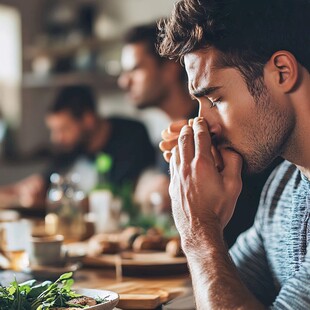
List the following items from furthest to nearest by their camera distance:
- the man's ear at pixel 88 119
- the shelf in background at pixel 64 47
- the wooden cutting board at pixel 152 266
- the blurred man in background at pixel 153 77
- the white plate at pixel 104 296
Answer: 1. the shelf in background at pixel 64 47
2. the man's ear at pixel 88 119
3. the blurred man in background at pixel 153 77
4. the wooden cutting board at pixel 152 266
5. the white plate at pixel 104 296

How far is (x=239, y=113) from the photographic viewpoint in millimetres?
1563

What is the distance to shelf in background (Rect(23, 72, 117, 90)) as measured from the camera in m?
5.68

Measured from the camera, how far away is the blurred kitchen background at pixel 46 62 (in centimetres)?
561

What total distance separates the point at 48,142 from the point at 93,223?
340 centimetres

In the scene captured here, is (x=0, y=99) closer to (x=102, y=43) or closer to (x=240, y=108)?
(x=102, y=43)

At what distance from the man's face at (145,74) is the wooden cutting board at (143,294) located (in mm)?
2593

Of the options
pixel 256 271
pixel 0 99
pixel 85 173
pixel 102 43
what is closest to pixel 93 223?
pixel 256 271

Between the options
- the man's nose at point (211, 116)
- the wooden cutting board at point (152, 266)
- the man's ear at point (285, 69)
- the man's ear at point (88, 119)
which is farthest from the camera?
the man's ear at point (88, 119)

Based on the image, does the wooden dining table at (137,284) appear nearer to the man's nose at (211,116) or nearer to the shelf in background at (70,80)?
the man's nose at (211,116)

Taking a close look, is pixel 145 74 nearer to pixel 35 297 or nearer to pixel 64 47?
pixel 64 47

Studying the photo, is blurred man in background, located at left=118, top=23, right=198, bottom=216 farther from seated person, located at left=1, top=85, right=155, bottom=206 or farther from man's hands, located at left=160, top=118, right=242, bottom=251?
man's hands, located at left=160, top=118, right=242, bottom=251

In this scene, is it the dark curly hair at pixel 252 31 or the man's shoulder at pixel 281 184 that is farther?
the man's shoulder at pixel 281 184

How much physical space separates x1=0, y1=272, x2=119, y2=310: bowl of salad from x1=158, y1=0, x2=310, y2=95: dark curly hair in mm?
571

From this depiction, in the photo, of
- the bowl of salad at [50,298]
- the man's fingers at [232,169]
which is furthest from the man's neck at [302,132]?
the bowl of salad at [50,298]
